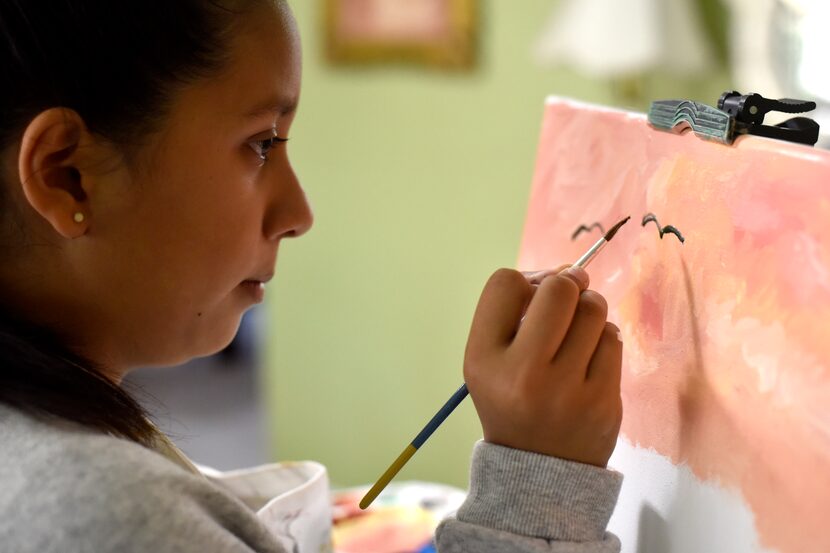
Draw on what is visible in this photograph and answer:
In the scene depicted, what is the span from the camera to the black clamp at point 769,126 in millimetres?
628

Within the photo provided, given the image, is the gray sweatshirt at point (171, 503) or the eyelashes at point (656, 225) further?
the eyelashes at point (656, 225)

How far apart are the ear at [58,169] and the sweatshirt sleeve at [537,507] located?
0.33 meters

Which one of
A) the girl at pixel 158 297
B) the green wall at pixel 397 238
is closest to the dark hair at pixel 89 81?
the girl at pixel 158 297

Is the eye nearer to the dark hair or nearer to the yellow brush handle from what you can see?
the dark hair

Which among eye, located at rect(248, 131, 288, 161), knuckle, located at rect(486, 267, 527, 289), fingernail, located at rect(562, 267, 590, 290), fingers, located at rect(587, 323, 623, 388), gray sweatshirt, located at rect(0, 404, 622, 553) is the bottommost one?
gray sweatshirt, located at rect(0, 404, 622, 553)

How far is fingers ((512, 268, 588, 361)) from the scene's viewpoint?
0.65 meters

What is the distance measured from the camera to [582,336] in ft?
2.15

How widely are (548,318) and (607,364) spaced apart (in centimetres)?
5

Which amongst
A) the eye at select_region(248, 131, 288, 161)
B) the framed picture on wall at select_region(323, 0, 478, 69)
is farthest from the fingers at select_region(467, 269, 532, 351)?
the framed picture on wall at select_region(323, 0, 478, 69)

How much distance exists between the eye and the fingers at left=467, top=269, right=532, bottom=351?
205 mm

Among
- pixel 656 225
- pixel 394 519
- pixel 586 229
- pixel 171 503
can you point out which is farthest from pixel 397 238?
pixel 171 503

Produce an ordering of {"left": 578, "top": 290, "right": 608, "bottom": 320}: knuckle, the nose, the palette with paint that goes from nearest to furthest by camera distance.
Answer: {"left": 578, "top": 290, "right": 608, "bottom": 320}: knuckle < the nose < the palette with paint

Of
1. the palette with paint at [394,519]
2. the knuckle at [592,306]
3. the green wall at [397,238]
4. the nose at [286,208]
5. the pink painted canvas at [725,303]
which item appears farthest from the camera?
the green wall at [397,238]

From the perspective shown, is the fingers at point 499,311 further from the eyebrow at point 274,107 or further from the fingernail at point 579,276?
the eyebrow at point 274,107
